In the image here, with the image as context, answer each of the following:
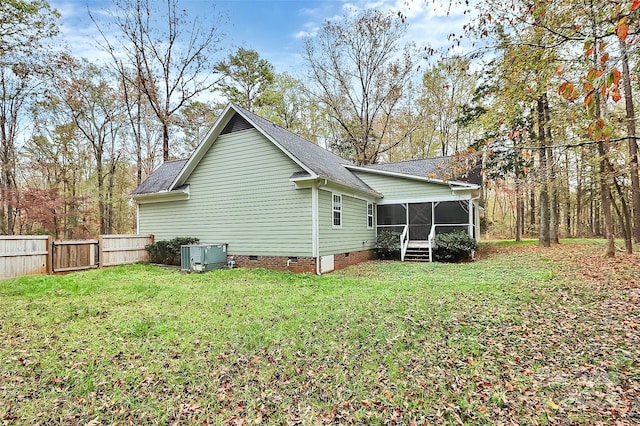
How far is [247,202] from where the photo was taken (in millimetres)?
11625

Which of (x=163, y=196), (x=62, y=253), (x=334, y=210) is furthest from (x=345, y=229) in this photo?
(x=62, y=253)

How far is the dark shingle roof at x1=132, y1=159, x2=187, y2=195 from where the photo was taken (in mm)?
14038

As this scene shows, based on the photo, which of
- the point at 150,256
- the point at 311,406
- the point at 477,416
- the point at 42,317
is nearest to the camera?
the point at 477,416

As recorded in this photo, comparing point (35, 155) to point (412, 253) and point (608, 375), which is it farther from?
point (608, 375)

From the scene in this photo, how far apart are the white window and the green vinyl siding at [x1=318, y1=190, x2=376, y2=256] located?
20 cm

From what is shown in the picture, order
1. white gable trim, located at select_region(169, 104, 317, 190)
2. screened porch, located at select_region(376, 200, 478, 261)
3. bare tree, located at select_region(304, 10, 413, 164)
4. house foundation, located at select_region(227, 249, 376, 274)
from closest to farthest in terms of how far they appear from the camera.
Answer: house foundation, located at select_region(227, 249, 376, 274) < white gable trim, located at select_region(169, 104, 317, 190) < screened porch, located at select_region(376, 200, 478, 261) < bare tree, located at select_region(304, 10, 413, 164)

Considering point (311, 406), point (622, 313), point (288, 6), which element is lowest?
point (311, 406)

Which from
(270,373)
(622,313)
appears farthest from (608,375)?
(270,373)

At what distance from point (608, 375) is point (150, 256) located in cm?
1425

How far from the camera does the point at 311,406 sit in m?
3.31

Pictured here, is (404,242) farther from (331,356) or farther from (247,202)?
(331,356)

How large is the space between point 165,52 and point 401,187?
1657 cm

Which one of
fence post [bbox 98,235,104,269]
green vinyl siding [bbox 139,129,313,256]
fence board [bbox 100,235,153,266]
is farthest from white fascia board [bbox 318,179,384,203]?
fence post [bbox 98,235,104,269]

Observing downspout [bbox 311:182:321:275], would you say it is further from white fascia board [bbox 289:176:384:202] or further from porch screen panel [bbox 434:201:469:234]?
porch screen panel [bbox 434:201:469:234]
